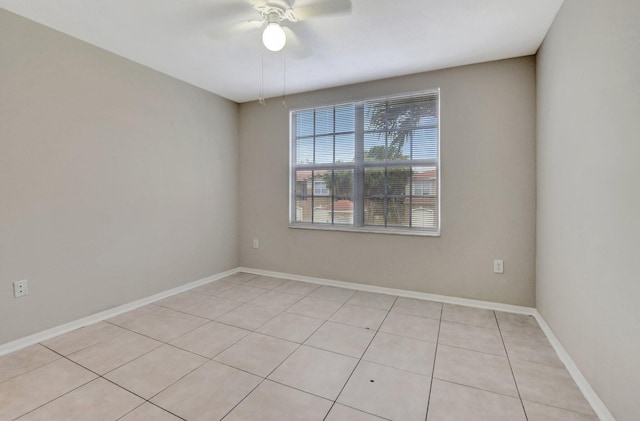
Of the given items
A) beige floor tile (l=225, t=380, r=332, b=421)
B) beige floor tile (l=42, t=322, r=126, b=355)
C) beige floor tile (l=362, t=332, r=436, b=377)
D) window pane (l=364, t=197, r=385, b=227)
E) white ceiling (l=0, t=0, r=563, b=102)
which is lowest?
beige floor tile (l=225, t=380, r=332, b=421)

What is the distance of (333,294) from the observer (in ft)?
10.4

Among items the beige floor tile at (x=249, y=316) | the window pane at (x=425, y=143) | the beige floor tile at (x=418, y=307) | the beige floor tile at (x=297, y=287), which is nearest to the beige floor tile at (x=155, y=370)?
the beige floor tile at (x=249, y=316)

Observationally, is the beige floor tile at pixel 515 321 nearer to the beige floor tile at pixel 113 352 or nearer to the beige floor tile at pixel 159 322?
the beige floor tile at pixel 159 322

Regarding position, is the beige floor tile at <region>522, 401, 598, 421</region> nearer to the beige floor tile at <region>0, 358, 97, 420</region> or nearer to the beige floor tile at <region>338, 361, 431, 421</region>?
the beige floor tile at <region>338, 361, 431, 421</region>

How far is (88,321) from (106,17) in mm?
2374

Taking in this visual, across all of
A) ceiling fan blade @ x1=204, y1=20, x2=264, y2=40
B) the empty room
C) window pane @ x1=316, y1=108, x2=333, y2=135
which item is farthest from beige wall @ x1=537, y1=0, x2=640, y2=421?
window pane @ x1=316, y1=108, x2=333, y2=135

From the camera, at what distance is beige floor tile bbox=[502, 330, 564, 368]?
1.91 meters

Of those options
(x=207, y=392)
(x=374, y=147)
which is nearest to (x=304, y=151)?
(x=374, y=147)

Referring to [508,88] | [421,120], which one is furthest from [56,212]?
[508,88]

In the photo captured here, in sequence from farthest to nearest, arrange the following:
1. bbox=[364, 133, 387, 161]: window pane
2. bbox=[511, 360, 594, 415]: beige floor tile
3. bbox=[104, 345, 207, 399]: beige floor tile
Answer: bbox=[364, 133, 387, 161]: window pane < bbox=[104, 345, 207, 399]: beige floor tile < bbox=[511, 360, 594, 415]: beige floor tile

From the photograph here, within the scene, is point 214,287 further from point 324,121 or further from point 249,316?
point 324,121

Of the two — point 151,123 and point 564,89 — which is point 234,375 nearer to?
point 151,123

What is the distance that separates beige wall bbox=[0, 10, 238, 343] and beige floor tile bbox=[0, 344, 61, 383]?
157mm

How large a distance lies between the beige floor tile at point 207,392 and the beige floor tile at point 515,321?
202cm
